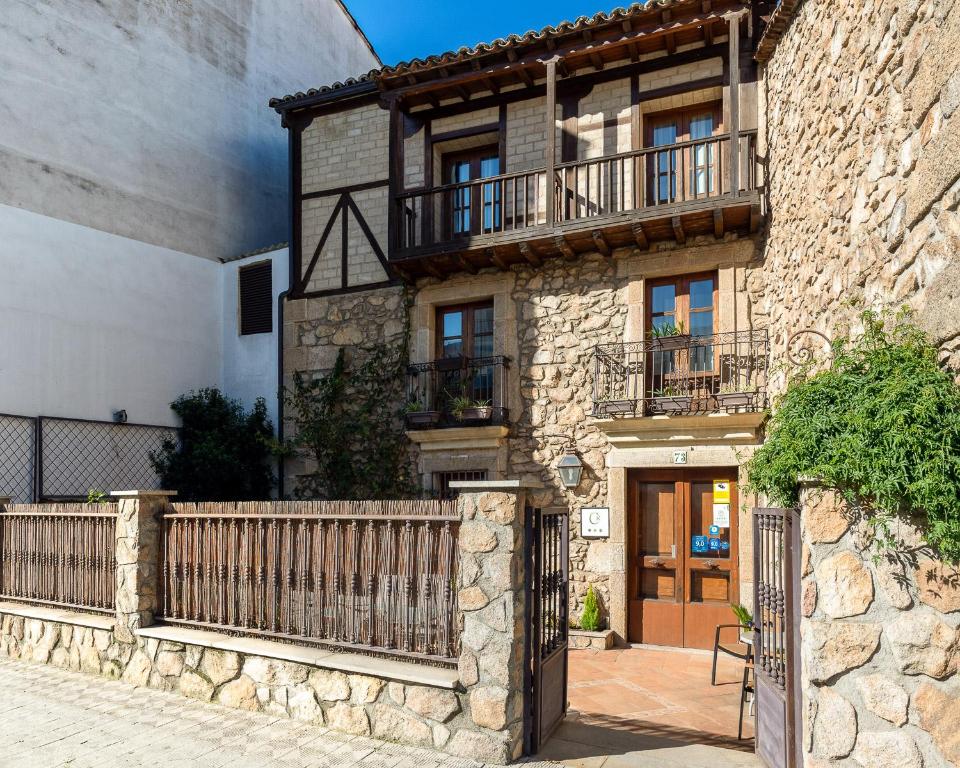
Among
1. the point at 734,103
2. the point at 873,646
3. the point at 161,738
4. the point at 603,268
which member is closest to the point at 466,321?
the point at 603,268

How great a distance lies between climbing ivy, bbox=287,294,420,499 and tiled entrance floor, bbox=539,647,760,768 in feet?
11.0

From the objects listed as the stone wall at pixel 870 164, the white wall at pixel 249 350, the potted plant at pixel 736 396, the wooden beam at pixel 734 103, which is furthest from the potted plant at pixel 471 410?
the wooden beam at pixel 734 103

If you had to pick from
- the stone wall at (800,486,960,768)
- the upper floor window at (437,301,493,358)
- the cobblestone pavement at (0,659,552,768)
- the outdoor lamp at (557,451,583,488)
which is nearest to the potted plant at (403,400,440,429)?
the upper floor window at (437,301,493,358)

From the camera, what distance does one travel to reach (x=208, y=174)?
1195cm

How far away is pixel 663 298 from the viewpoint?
8961 mm

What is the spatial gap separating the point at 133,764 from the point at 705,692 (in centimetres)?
442

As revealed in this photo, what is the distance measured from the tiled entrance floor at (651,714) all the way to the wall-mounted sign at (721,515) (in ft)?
4.54

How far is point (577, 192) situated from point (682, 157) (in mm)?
1237

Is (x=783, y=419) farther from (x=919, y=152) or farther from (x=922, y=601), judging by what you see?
(x=919, y=152)

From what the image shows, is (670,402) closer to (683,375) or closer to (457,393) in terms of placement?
(683,375)

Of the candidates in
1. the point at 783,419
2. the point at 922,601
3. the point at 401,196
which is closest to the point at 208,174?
the point at 401,196

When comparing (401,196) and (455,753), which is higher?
(401,196)

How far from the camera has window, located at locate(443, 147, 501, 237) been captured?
9484 millimetres

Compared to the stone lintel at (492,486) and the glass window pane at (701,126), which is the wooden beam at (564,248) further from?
the stone lintel at (492,486)
